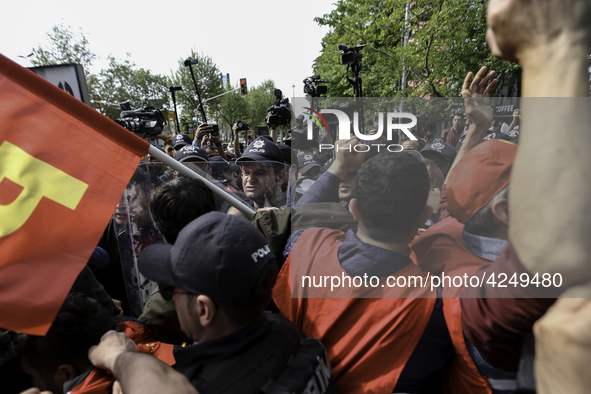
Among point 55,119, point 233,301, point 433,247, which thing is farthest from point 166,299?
point 433,247

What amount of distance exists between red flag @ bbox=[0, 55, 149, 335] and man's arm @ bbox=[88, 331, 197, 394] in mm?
284

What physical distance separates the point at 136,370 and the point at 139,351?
427mm

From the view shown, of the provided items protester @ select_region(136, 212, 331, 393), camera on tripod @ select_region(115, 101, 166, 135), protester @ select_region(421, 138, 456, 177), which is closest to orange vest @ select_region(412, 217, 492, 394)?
protester @ select_region(421, 138, 456, 177)

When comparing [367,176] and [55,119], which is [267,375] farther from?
[55,119]

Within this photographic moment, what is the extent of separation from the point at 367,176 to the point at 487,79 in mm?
646

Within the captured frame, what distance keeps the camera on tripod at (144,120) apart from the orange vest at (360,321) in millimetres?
4310

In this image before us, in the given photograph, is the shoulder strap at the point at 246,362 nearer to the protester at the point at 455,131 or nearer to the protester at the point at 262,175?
the protester at the point at 455,131

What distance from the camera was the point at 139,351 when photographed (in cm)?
149

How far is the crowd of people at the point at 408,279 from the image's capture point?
606mm

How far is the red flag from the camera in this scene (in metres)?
1.44

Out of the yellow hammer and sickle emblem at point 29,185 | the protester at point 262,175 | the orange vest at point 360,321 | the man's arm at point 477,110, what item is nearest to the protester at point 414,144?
the man's arm at point 477,110

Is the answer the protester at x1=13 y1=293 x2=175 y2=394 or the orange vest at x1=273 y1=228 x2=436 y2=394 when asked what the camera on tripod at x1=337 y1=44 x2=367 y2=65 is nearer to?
the orange vest at x1=273 y1=228 x2=436 y2=394

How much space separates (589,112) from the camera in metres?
0.58

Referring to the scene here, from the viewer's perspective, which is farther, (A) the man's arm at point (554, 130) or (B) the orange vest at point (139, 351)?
Result: (B) the orange vest at point (139, 351)
